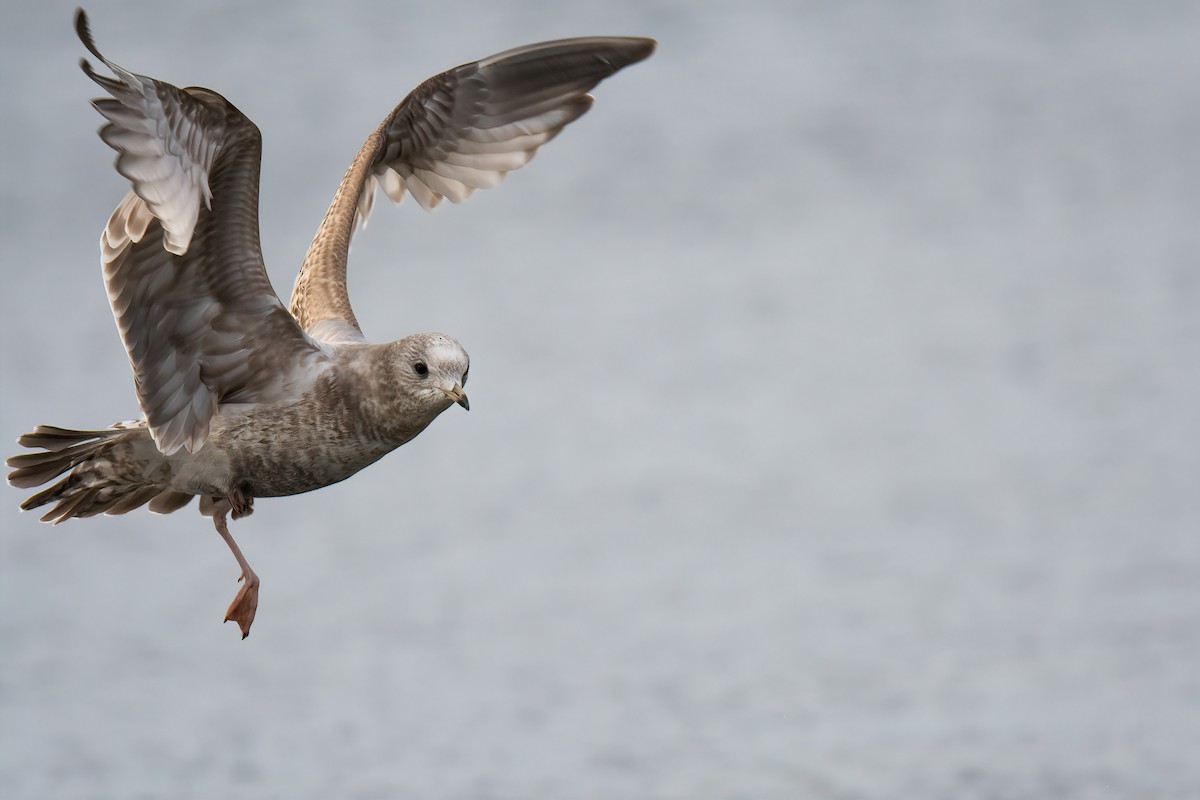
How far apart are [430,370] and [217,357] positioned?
0.90 m

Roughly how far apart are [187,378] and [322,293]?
1059 mm

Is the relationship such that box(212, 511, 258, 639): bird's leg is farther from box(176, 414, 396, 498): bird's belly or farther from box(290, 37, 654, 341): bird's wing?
box(290, 37, 654, 341): bird's wing

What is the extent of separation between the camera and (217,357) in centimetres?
725

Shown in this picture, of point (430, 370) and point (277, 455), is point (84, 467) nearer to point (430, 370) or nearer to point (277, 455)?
point (277, 455)

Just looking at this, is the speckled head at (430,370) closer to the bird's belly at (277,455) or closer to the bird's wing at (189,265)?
the bird's belly at (277,455)

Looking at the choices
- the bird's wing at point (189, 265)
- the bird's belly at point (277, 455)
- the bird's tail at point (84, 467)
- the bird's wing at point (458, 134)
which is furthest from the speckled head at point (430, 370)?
the bird's tail at point (84, 467)

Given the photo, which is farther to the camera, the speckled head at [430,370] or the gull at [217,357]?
the speckled head at [430,370]

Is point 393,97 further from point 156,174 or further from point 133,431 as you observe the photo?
point 156,174

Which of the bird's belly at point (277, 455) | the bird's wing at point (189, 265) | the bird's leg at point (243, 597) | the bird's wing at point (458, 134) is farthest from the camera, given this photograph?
the bird's wing at point (458, 134)

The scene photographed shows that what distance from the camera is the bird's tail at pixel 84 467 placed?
294 inches

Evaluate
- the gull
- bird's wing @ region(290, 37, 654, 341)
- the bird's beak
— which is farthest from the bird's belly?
bird's wing @ region(290, 37, 654, 341)

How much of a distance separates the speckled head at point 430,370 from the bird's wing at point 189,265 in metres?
0.50

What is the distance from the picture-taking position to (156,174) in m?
6.23

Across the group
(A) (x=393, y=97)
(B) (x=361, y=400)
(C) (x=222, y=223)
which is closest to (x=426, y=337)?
(B) (x=361, y=400)
